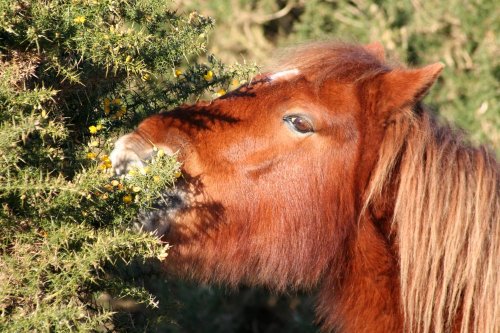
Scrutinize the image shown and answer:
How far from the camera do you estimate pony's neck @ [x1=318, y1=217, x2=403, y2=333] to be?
2564 mm

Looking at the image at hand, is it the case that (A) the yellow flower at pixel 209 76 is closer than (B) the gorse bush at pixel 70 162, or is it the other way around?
(B) the gorse bush at pixel 70 162

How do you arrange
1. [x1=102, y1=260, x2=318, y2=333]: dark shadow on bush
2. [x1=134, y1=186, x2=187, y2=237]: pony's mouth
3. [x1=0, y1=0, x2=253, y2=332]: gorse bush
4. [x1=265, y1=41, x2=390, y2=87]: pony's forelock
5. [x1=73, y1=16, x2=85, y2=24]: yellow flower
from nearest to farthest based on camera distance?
1. [x1=0, y1=0, x2=253, y2=332]: gorse bush
2. [x1=73, y1=16, x2=85, y2=24]: yellow flower
3. [x1=134, y1=186, x2=187, y2=237]: pony's mouth
4. [x1=265, y1=41, x2=390, y2=87]: pony's forelock
5. [x1=102, y1=260, x2=318, y2=333]: dark shadow on bush

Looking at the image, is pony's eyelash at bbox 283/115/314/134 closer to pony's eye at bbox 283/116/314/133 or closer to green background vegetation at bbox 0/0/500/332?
pony's eye at bbox 283/116/314/133

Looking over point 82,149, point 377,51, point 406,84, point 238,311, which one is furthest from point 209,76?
point 238,311

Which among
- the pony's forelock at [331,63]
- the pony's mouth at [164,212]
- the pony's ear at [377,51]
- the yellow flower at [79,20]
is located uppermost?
the pony's ear at [377,51]

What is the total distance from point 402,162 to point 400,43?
3244 millimetres

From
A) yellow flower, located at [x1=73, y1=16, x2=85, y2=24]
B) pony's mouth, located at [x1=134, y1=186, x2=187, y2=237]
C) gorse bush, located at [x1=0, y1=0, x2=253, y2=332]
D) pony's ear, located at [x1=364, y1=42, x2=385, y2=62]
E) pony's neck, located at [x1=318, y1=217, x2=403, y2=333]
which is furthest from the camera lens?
pony's ear, located at [x1=364, y1=42, x2=385, y2=62]

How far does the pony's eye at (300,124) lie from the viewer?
2.60 meters

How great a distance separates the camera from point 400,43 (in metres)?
5.61

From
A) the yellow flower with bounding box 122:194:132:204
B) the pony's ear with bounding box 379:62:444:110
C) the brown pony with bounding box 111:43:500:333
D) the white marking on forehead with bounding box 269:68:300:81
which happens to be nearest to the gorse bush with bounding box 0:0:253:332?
the yellow flower with bounding box 122:194:132:204

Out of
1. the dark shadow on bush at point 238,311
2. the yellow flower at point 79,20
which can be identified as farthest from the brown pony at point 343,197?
the dark shadow on bush at point 238,311

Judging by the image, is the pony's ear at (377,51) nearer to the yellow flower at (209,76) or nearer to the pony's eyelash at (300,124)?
the pony's eyelash at (300,124)

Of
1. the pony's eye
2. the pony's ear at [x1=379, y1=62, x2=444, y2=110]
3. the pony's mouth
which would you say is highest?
the pony's ear at [x1=379, y1=62, x2=444, y2=110]

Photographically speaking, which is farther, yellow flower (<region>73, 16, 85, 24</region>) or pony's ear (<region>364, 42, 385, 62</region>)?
pony's ear (<region>364, 42, 385, 62</region>)
